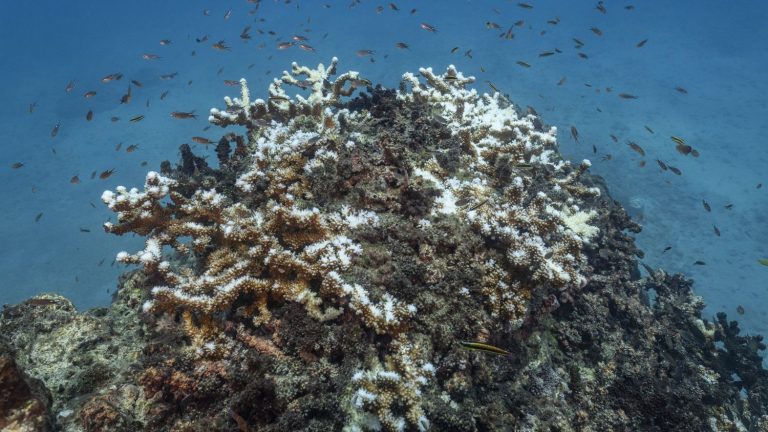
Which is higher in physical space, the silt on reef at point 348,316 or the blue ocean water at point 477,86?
the silt on reef at point 348,316

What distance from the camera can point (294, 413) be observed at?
11.0ft

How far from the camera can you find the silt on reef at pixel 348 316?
140 inches

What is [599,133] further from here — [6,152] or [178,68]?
[6,152]

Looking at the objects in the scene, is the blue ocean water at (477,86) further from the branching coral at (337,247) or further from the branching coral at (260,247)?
the branching coral at (260,247)

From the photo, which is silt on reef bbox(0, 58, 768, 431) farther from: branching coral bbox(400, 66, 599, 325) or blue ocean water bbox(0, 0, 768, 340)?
blue ocean water bbox(0, 0, 768, 340)

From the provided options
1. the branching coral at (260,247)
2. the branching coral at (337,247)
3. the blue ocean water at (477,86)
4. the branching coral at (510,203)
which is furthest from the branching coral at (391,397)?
the blue ocean water at (477,86)

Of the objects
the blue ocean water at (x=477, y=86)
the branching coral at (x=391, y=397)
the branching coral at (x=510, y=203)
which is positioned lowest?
the blue ocean water at (x=477, y=86)

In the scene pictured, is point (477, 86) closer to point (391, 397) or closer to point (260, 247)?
point (260, 247)

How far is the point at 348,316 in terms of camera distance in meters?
3.98

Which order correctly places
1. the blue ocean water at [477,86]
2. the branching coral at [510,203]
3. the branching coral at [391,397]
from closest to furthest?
the branching coral at [391,397] → the branching coral at [510,203] → the blue ocean water at [477,86]

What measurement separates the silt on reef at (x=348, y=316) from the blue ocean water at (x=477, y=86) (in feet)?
27.9

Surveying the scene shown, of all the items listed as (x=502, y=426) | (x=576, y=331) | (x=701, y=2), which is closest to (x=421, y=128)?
(x=576, y=331)

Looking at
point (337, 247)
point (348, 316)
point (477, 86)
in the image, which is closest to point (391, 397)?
point (348, 316)

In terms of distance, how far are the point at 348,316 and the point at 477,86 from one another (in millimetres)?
39422
